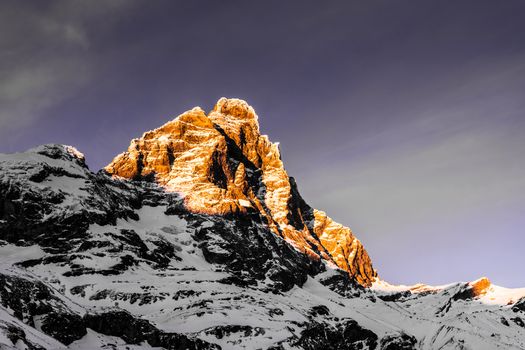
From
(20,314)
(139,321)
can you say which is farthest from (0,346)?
(139,321)

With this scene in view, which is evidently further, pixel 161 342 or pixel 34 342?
pixel 161 342

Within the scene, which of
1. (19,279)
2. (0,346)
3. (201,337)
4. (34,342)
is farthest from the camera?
(201,337)

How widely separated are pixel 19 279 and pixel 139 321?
3537 centimetres

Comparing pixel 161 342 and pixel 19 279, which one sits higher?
pixel 19 279

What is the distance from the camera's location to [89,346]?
140875 millimetres

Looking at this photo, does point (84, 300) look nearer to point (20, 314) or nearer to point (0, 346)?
point (20, 314)

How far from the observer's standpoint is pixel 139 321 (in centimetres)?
17300

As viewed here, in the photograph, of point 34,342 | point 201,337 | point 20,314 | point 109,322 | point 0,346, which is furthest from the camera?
point 201,337

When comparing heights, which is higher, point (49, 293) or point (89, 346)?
point (49, 293)

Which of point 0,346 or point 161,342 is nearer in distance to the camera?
point 0,346

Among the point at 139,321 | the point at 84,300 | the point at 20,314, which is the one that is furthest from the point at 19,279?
the point at 84,300

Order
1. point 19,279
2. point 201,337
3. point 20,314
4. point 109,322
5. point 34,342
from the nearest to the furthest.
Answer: point 34,342 → point 20,314 → point 19,279 → point 109,322 → point 201,337

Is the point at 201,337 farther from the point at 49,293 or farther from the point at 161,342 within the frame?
the point at 49,293

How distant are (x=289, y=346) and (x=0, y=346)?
119 meters
